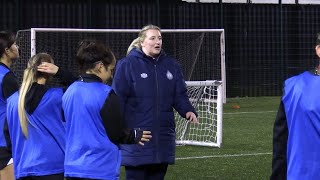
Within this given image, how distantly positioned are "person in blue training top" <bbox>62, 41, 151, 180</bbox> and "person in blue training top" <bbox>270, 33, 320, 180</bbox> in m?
1.48

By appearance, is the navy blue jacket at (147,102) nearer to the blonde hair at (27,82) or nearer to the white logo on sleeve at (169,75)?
the white logo on sleeve at (169,75)

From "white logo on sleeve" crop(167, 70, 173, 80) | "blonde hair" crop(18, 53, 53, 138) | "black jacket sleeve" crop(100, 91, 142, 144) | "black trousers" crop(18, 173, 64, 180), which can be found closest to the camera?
"black jacket sleeve" crop(100, 91, 142, 144)

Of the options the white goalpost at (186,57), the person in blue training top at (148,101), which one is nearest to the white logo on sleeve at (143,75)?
the person in blue training top at (148,101)

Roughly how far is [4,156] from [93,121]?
1.90m

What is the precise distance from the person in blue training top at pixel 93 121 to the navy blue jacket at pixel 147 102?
1.30 m

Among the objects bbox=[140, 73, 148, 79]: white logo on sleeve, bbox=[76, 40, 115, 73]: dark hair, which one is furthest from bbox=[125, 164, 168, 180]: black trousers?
bbox=[76, 40, 115, 73]: dark hair

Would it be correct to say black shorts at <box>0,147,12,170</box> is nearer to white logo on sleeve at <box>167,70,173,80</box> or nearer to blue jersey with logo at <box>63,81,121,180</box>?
white logo on sleeve at <box>167,70,173,80</box>

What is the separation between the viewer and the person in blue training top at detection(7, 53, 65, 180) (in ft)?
19.2

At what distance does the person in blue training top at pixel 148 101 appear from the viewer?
689 cm

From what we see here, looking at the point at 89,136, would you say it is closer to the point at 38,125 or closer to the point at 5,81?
the point at 38,125

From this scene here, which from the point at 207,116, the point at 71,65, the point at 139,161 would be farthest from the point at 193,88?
the point at 139,161

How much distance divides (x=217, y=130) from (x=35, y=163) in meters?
8.10

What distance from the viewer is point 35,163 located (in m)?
5.91

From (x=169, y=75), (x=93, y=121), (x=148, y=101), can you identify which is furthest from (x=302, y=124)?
(x=169, y=75)
